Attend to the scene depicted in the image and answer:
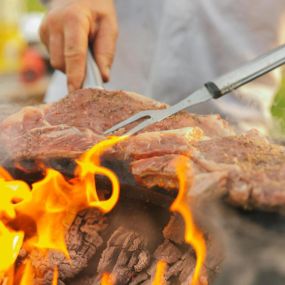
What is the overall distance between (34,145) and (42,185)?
0.17m

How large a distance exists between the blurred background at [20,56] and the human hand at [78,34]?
4615mm

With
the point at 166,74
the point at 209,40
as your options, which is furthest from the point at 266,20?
the point at 166,74

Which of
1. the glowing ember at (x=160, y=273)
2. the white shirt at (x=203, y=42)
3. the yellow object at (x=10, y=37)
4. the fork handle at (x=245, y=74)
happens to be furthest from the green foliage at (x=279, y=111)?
the yellow object at (x=10, y=37)

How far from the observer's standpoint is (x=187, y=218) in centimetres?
183

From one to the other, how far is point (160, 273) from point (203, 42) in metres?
2.04

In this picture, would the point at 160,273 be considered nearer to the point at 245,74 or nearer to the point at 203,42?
the point at 245,74

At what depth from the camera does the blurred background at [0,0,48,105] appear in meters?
8.04

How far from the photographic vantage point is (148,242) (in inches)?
84.6

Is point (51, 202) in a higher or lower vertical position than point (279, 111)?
higher

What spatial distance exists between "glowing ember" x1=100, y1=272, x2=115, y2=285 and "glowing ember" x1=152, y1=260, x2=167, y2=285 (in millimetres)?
174

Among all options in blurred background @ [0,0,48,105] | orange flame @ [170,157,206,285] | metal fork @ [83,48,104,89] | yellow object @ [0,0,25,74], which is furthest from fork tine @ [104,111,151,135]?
yellow object @ [0,0,25,74]

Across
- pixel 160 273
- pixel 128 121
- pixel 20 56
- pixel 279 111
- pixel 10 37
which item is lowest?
pixel 279 111

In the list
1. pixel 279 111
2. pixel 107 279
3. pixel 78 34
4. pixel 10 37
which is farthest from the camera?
pixel 10 37

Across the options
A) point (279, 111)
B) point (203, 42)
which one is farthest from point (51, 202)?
point (279, 111)
